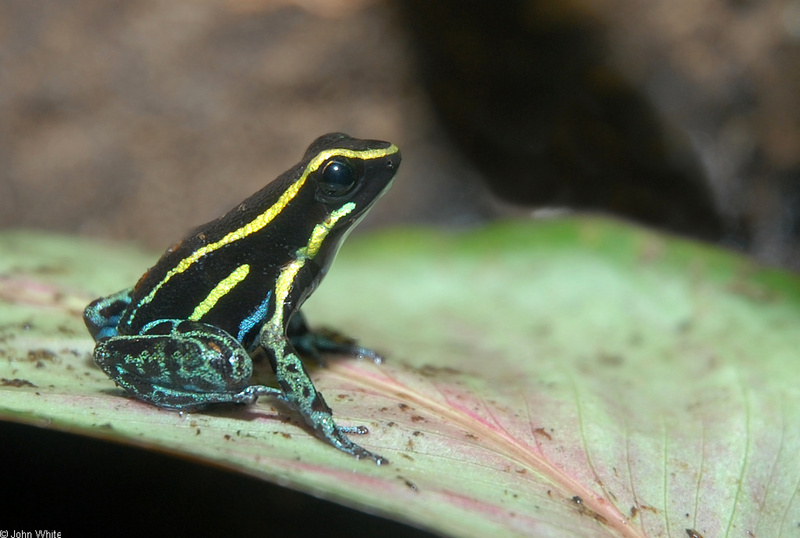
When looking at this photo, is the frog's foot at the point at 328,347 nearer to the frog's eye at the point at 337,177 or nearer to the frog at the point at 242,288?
the frog at the point at 242,288

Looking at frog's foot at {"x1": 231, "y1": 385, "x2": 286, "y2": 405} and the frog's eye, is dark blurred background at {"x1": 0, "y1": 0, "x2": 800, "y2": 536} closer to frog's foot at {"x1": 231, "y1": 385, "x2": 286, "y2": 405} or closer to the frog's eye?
the frog's eye

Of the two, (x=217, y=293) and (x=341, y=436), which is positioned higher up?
(x=217, y=293)

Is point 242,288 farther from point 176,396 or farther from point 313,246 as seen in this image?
point 176,396

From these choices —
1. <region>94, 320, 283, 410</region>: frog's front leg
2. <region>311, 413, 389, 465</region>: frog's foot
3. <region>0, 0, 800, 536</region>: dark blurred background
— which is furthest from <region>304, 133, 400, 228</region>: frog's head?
<region>0, 0, 800, 536</region>: dark blurred background

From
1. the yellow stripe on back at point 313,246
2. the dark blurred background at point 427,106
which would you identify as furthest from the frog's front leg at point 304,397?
the dark blurred background at point 427,106

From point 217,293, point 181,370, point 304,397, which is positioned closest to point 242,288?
point 217,293

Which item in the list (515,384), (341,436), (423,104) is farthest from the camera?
(423,104)

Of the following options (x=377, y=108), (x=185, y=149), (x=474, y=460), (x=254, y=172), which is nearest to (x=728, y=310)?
(x=474, y=460)
